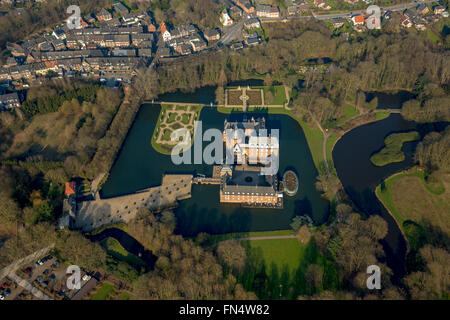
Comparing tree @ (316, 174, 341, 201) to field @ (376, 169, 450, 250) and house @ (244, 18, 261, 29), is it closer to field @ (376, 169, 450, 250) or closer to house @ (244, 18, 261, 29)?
field @ (376, 169, 450, 250)

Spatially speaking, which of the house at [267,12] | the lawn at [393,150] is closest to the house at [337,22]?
the house at [267,12]

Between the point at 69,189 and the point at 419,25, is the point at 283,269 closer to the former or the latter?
the point at 69,189

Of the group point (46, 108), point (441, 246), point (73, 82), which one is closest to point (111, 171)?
point (46, 108)

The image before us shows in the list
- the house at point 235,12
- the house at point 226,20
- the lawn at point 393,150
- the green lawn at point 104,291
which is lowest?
the green lawn at point 104,291

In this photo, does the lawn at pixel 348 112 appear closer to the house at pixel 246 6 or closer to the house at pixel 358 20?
the house at pixel 358 20

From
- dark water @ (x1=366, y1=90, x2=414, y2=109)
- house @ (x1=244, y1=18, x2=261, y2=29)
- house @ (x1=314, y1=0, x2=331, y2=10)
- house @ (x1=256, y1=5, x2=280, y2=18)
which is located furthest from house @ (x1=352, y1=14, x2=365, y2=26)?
dark water @ (x1=366, y1=90, x2=414, y2=109)

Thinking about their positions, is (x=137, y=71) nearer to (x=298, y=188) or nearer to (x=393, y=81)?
(x=298, y=188)

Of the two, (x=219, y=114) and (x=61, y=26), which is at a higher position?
(x=61, y=26)
